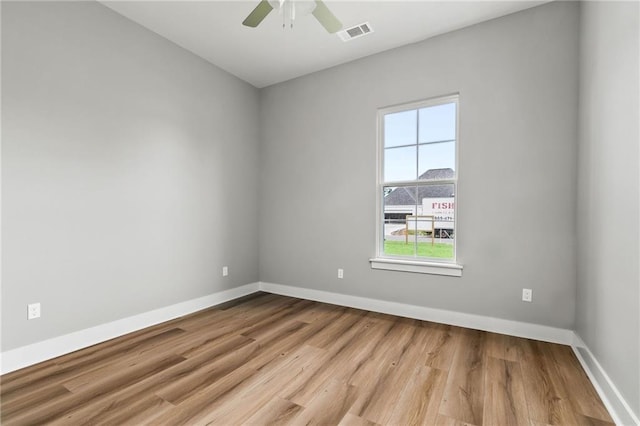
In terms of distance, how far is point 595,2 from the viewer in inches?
83.1

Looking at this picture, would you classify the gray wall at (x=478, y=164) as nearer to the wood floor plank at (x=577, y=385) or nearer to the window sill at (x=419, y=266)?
the window sill at (x=419, y=266)

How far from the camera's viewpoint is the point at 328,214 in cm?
380

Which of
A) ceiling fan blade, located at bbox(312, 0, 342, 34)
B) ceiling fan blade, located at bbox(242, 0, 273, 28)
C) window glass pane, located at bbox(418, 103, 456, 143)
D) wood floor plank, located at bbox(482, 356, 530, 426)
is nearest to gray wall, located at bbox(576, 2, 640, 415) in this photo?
wood floor plank, located at bbox(482, 356, 530, 426)

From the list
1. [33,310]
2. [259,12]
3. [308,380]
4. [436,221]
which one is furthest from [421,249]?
[33,310]

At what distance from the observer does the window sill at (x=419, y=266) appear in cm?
298

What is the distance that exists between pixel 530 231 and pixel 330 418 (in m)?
2.36

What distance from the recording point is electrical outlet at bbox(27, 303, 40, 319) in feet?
7.17

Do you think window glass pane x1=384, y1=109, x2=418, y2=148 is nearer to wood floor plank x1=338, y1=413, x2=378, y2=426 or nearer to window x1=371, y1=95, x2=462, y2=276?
window x1=371, y1=95, x2=462, y2=276

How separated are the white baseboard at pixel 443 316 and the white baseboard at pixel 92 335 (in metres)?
1.26

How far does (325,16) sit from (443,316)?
9.66 ft

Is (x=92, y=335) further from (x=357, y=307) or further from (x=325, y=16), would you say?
(x=325, y=16)

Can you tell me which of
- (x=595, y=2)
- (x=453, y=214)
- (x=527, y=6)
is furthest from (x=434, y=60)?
(x=453, y=214)

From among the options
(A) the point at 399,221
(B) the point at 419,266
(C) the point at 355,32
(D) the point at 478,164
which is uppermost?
(C) the point at 355,32

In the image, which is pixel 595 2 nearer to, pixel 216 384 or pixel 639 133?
pixel 639 133
